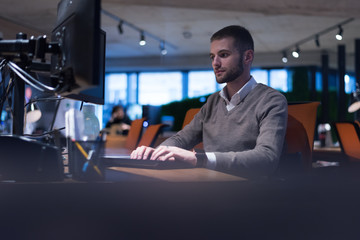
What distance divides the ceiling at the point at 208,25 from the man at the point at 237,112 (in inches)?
112

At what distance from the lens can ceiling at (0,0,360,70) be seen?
5.44 metres

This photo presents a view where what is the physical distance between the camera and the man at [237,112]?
1.44 metres

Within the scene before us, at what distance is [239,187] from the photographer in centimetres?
89

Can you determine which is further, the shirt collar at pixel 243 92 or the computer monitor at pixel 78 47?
the shirt collar at pixel 243 92

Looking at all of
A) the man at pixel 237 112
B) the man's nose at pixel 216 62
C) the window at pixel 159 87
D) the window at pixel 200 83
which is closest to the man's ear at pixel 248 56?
the man at pixel 237 112

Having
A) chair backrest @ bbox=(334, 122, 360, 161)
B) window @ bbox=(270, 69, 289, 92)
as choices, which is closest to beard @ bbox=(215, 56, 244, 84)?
chair backrest @ bbox=(334, 122, 360, 161)

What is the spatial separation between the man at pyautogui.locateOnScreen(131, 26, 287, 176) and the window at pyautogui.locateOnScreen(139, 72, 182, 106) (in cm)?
1032

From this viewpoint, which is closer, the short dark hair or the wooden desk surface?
the wooden desk surface

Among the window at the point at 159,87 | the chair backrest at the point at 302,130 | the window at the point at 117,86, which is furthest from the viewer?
the window at the point at 117,86

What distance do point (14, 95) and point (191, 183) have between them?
0.72 m

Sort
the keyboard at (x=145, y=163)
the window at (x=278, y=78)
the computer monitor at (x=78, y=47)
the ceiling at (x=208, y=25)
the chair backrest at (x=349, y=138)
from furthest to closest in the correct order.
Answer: the window at (x=278, y=78)
the ceiling at (x=208, y=25)
the chair backrest at (x=349, y=138)
the keyboard at (x=145, y=163)
the computer monitor at (x=78, y=47)

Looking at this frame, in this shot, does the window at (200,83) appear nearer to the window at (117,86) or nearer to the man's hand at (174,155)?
the window at (117,86)

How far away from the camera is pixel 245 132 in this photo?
1627 millimetres

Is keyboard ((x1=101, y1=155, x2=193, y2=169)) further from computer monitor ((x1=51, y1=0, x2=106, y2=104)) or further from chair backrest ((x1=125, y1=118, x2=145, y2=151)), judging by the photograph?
chair backrest ((x1=125, y1=118, x2=145, y2=151))
